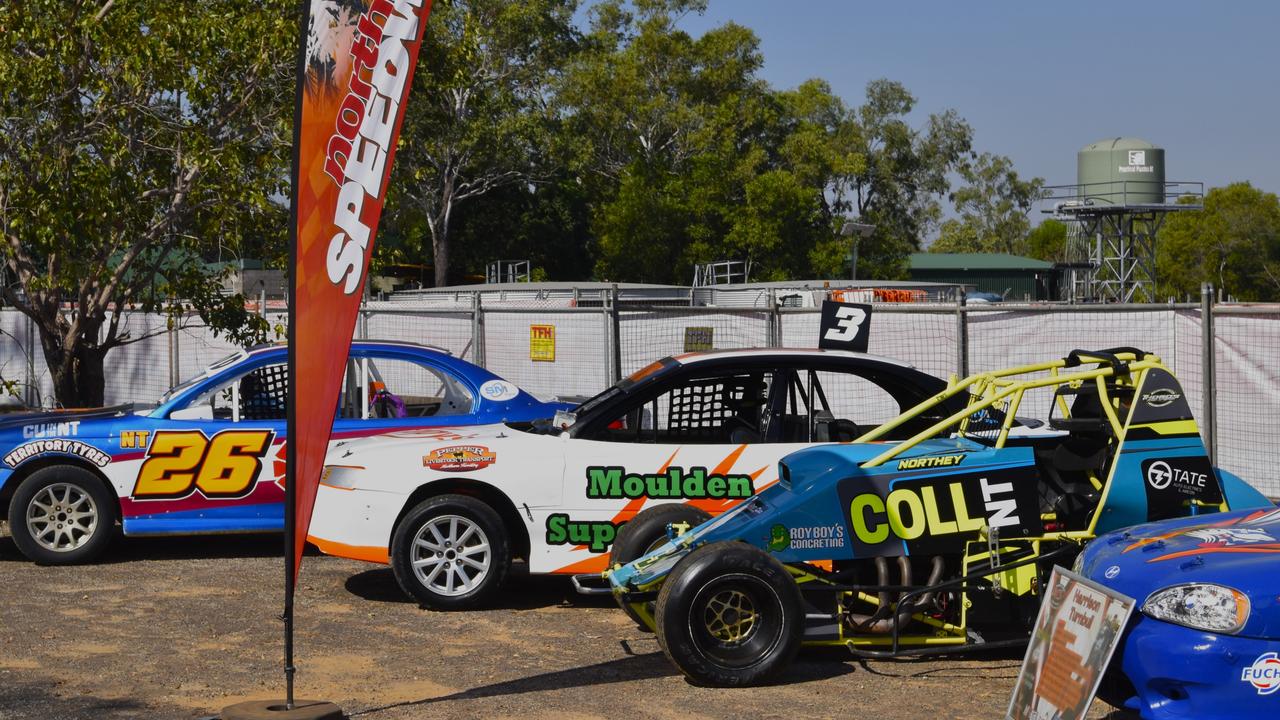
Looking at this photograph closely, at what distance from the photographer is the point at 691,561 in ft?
21.5

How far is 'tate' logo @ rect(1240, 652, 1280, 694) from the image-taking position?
4.77 metres

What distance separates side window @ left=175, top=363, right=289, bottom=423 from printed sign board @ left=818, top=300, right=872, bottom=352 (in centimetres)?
401

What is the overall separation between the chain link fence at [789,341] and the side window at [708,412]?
175 inches

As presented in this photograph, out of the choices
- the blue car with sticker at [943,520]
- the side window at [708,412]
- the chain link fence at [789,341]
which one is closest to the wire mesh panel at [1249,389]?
the chain link fence at [789,341]

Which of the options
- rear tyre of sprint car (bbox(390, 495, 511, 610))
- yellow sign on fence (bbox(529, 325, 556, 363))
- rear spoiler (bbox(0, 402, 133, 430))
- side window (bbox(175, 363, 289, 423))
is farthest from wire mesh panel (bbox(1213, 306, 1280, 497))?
rear spoiler (bbox(0, 402, 133, 430))

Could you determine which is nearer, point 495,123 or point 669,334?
point 669,334

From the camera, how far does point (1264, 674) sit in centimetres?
478

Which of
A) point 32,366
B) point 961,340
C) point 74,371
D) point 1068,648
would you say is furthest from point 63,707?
point 32,366

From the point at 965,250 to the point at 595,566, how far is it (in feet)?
289

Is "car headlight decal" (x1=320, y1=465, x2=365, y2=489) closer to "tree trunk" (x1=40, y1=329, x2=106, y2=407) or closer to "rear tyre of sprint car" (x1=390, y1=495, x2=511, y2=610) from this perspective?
"rear tyre of sprint car" (x1=390, y1=495, x2=511, y2=610)

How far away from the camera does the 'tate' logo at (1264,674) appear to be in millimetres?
4773

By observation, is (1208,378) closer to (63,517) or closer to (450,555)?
(450,555)

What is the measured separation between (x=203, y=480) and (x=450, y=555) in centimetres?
240

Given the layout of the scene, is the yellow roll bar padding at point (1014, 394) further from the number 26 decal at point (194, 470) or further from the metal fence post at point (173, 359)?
the metal fence post at point (173, 359)
